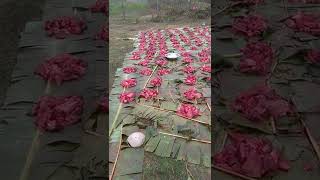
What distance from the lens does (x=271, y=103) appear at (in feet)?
12.3

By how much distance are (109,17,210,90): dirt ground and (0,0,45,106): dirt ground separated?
400 centimetres

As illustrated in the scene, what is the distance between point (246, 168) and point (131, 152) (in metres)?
1.51

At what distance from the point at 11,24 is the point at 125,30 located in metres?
9.41

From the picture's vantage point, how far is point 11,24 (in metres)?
8.84

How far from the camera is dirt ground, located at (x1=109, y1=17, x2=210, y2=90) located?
1398 centimetres

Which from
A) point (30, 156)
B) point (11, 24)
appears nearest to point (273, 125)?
point (30, 156)

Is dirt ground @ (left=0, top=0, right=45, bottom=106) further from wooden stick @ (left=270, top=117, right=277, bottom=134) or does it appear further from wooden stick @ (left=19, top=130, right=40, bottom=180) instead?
wooden stick @ (left=270, top=117, right=277, bottom=134)

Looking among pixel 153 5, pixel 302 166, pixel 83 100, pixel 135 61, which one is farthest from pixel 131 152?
pixel 153 5

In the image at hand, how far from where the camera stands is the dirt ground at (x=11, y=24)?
25.3ft

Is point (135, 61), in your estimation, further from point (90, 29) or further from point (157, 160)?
point (157, 160)

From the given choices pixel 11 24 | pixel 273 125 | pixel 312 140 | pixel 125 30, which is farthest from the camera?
pixel 125 30

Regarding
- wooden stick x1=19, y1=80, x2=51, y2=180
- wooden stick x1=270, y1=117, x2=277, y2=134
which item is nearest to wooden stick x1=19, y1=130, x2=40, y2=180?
wooden stick x1=19, y1=80, x2=51, y2=180

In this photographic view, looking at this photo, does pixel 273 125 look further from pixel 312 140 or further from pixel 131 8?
pixel 131 8

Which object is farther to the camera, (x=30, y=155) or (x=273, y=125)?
(x=273, y=125)
